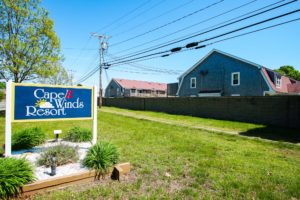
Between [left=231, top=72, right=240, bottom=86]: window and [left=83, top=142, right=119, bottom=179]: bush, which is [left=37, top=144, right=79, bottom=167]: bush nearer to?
[left=83, top=142, right=119, bottom=179]: bush

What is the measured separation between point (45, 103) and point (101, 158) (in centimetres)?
206

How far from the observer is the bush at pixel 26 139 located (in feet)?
17.3

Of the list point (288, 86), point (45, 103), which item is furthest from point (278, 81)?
point (45, 103)

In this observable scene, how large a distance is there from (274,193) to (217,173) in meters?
1.07

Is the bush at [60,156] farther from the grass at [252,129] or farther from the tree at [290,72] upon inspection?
the tree at [290,72]


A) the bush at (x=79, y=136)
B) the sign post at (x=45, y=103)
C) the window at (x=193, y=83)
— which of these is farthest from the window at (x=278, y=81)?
the sign post at (x=45, y=103)

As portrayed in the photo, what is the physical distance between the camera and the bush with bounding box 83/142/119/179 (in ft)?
12.3

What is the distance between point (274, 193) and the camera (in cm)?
325

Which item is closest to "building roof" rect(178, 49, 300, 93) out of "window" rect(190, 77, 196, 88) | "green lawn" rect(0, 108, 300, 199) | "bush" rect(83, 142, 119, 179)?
"window" rect(190, 77, 196, 88)

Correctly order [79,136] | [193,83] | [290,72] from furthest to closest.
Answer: [290,72] < [193,83] < [79,136]

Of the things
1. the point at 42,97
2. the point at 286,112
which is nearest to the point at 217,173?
the point at 42,97

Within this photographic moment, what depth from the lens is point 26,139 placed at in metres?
5.35

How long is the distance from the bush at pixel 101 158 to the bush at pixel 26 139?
2.47 metres

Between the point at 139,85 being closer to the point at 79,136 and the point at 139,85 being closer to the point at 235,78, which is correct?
the point at 235,78
